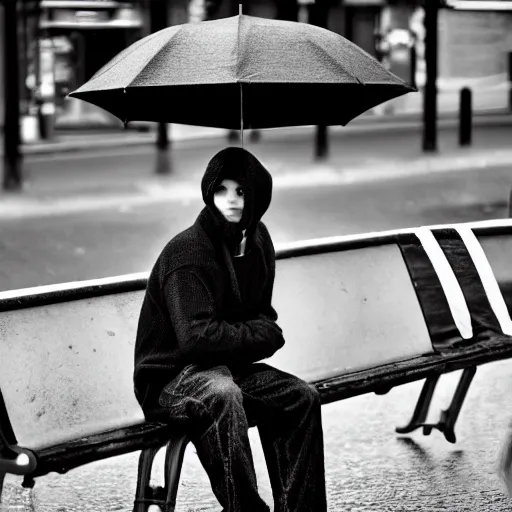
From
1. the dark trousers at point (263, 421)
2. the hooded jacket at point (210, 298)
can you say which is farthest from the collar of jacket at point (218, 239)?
the dark trousers at point (263, 421)

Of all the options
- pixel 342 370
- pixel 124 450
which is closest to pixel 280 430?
pixel 124 450

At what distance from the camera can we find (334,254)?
17.9 ft

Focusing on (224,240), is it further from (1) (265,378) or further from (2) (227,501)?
(2) (227,501)

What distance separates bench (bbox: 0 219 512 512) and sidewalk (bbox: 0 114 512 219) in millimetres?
9043

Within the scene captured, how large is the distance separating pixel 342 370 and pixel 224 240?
140 centimetres

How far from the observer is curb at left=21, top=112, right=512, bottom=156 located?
68.6 feet

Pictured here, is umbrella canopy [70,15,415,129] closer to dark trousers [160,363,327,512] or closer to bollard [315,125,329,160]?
dark trousers [160,363,327,512]

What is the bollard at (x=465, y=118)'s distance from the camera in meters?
20.4

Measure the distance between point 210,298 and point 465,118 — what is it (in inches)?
674

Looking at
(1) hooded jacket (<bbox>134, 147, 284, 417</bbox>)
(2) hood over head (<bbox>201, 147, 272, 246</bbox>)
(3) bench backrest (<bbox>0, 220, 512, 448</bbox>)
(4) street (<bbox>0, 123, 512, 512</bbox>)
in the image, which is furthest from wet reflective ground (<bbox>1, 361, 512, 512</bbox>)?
(2) hood over head (<bbox>201, 147, 272, 246</bbox>)

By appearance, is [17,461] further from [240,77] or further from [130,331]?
[240,77]

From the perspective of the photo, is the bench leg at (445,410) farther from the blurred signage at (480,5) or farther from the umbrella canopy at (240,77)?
the blurred signage at (480,5)

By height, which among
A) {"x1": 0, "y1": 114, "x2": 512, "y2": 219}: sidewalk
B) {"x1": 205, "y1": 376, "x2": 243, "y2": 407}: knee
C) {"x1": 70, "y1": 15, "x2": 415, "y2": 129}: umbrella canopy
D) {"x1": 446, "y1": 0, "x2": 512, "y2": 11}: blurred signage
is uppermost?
{"x1": 446, "y1": 0, "x2": 512, "y2": 11}: blurred signage

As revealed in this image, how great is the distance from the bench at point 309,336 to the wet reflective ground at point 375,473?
0.62 ft
